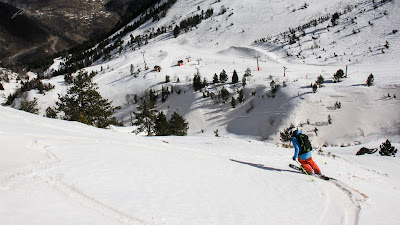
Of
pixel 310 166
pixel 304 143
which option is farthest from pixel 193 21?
pixel 310 166

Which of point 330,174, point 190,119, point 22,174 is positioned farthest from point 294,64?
→ point 22,174

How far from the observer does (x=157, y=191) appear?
6195mm

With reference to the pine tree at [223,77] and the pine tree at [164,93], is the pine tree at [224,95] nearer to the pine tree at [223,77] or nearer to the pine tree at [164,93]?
the pine tree at [223,77]

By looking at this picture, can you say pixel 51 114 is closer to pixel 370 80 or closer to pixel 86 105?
pixel 86 105

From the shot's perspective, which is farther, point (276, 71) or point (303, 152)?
point (276, 71)

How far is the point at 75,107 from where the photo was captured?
3338 cm

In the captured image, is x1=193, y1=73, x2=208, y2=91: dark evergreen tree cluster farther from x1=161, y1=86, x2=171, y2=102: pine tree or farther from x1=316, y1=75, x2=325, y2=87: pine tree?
x1=316, y1=75, x2=325, y2=87: pine tree

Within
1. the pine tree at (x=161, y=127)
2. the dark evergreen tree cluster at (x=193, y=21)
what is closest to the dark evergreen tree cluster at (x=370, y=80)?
the pine tree at (x=161, y=127)

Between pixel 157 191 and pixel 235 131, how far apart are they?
32.4m

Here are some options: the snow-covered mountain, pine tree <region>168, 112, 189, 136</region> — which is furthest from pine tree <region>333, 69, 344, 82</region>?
pine tree <region>168, 112, 189, 136</region>

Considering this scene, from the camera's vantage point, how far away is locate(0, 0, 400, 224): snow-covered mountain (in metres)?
5.70

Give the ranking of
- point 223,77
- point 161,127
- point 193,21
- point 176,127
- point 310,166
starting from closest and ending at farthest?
point 310,166 → point 161,127 → point 176,127 → point 223,77 → point 193,21

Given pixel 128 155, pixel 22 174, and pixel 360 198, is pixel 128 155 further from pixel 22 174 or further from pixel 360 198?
pixel 360 198

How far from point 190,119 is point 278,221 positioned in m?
37.1
